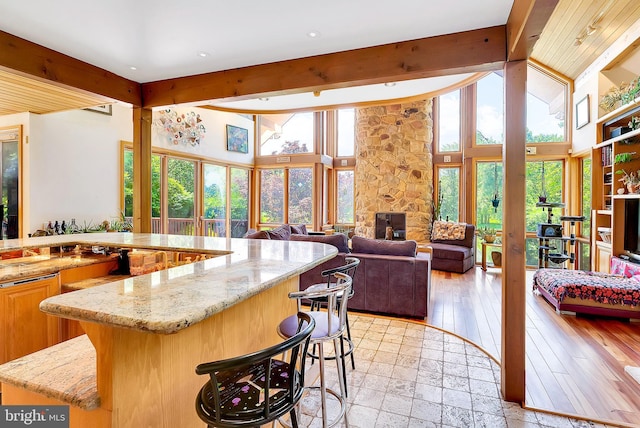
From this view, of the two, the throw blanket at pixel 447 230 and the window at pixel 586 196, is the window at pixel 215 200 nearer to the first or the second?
the throw blanket at pixel 447 230

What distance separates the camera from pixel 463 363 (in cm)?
278

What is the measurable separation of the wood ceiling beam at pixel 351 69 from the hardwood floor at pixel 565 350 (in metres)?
2.41

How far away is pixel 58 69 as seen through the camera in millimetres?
2758

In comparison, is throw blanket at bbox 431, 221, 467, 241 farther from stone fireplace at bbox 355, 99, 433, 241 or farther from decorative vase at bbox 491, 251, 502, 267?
decorative vase at bbox 491, 251, 502, 267

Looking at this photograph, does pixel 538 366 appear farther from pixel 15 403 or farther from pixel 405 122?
pixel 405 122

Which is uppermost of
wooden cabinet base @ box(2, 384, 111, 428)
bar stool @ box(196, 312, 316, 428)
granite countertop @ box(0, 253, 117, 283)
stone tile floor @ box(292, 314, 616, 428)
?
granite countertop @ box(0, 253, 117, 283)

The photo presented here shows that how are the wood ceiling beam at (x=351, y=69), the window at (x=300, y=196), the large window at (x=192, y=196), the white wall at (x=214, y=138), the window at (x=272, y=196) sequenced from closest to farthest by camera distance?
the wood ceiling beam at (x=351, y=69), the large window at (x=192, y=196), the white wall at (x=214, y=138), the window at (x=300, y=196), the window at (x=272, y=196)

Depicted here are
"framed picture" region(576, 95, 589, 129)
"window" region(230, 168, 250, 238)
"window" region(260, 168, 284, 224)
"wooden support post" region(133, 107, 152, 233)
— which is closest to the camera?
"wooden support post" region(133, 107, 152, 233)

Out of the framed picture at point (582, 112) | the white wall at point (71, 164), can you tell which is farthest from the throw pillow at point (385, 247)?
the framed picture at point (582, 112)

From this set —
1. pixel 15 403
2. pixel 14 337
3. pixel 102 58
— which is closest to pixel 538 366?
pixel 15 403

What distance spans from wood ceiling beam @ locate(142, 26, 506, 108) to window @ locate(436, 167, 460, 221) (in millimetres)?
5657

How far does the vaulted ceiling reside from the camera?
84.5 inches

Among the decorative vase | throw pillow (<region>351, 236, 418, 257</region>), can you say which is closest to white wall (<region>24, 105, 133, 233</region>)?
throw pillow (<region>351, 236, 418, 257</region>)

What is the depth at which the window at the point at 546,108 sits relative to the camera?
21.8ft
